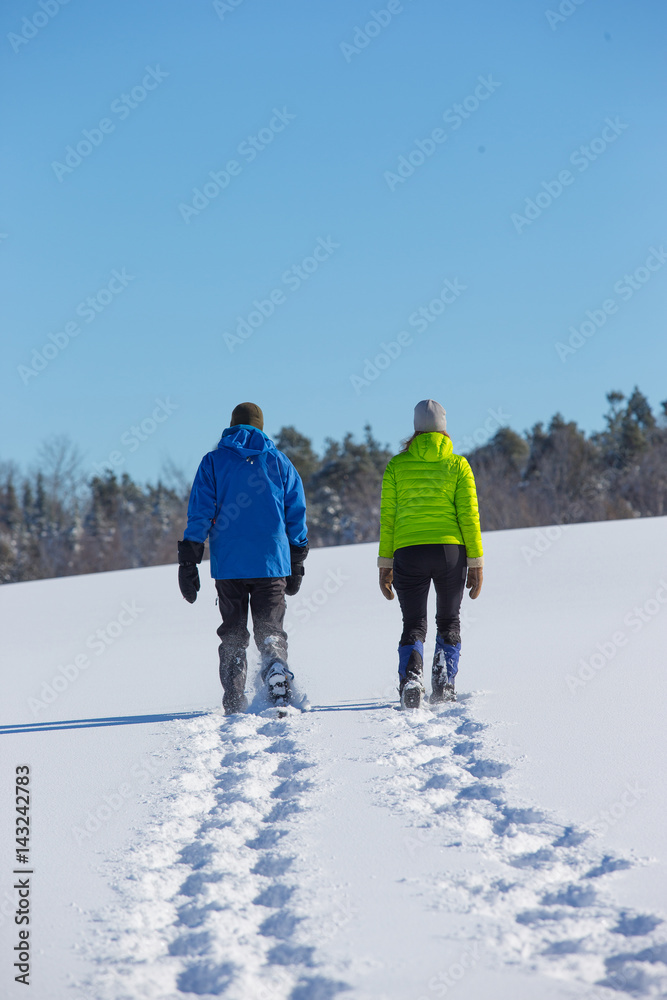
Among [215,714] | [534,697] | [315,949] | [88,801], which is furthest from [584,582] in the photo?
[315,949]

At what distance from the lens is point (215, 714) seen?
4035 millimetres

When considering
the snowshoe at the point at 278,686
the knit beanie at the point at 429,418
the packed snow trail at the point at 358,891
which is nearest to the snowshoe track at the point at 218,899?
the packed snow trail at the point at 358,891

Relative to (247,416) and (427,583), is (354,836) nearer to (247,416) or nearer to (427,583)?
(427,583)

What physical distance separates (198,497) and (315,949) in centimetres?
265

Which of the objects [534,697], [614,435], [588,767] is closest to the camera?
[588,767]

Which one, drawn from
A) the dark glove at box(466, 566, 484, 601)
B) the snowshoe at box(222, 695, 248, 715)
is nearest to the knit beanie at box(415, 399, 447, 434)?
the dark glove at box(466, 566, 484, 601)

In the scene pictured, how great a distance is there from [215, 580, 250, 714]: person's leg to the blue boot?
1.00 metres

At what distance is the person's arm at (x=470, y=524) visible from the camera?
4031 mm

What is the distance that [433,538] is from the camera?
13.1 ft

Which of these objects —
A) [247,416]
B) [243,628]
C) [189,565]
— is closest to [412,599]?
[243,628]

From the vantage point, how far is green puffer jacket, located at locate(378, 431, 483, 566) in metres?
4.02

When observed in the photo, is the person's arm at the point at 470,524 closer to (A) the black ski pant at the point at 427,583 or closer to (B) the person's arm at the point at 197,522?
(A) the black ski pant at the point at 427,583

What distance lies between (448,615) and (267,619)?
37.9 inches

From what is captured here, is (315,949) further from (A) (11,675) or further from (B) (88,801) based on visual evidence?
(A) (11,675)
